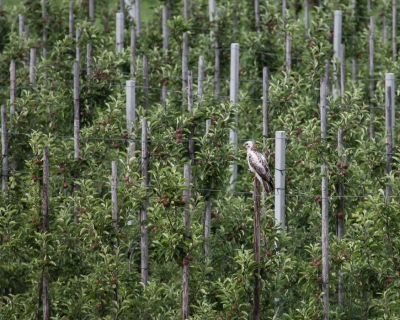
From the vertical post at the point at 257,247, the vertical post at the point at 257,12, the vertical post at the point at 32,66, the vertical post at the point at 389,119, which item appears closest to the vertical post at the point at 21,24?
the vertical post at the point at 32,66

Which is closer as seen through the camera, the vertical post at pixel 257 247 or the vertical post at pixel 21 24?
the vertical post at pixel 257 247

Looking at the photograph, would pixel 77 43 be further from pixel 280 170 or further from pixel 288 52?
pixel 280 170

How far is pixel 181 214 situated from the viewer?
16609 mm

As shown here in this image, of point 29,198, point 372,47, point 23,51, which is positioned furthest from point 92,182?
point 372,47

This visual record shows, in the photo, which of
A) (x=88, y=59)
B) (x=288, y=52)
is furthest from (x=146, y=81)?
(x=288, y=52)

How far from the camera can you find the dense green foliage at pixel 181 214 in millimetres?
16438

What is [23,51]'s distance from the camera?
Result: 23672 mm

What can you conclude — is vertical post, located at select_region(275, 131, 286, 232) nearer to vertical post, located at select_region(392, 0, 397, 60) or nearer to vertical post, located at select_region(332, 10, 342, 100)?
vertical post, located at select_region(332, 10, 342, 100)

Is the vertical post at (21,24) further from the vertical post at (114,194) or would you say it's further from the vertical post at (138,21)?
the vertical post at (114,194)

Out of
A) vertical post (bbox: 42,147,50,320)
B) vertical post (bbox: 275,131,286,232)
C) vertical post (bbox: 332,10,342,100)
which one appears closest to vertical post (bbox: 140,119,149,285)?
vertical post (bbox: 42,147,50,320)

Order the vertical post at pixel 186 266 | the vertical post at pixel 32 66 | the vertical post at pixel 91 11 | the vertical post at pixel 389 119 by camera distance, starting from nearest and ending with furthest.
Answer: the vertical post at pixel 186 266
the vertical post at pixel 389 119
the vertical post at pixel 32 66
the vertical post at pixel 91 11

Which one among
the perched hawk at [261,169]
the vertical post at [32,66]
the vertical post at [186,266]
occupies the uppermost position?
the vertical post at [32,66]

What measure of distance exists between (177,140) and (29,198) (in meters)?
2.41

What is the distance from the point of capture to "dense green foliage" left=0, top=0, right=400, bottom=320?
16.4 metres
